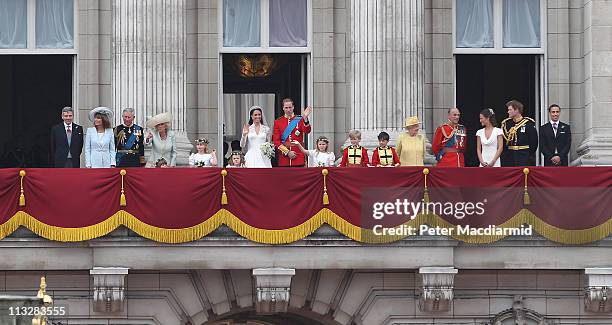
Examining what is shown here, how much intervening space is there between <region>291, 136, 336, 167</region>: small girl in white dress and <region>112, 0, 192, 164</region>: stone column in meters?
2.99

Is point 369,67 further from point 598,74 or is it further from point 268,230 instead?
point 268,230

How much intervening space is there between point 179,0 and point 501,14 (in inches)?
299

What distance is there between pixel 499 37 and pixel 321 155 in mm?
6449

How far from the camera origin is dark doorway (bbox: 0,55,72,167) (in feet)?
214

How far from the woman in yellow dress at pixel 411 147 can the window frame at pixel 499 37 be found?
4.50 meters

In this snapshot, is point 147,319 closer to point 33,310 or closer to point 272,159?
point 272,159

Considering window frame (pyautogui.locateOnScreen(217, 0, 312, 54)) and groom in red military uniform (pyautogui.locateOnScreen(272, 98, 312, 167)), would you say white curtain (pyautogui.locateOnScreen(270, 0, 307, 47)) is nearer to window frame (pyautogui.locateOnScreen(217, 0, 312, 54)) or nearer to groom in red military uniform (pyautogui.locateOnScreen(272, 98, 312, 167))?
window frame (pyautogui.locateOnScreen(217, 0, 312, 54))

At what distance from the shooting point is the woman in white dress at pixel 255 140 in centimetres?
6044

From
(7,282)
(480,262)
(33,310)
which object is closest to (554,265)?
→ (480,262)

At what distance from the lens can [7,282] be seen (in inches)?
2340

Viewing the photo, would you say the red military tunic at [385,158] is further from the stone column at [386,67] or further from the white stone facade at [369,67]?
the white stone facade at [369,67]

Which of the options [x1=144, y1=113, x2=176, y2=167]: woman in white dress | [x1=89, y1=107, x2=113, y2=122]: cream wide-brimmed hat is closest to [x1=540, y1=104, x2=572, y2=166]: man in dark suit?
[x1=144, y1=113, x2=176, y2=167]: woman in white dress

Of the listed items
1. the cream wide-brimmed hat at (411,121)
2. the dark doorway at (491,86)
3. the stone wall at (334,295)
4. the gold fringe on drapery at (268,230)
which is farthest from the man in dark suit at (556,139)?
the dark doorway at (491,86)

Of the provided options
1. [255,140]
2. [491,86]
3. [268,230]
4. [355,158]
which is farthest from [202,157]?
[491,86]
